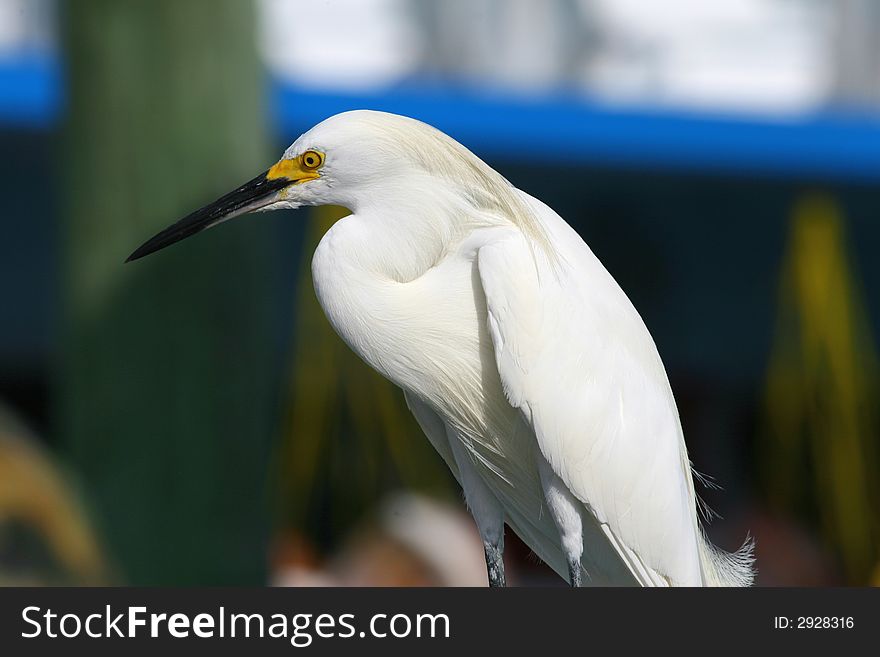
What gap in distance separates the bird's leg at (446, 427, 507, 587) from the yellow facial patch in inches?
16.7

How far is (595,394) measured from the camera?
1721 mm

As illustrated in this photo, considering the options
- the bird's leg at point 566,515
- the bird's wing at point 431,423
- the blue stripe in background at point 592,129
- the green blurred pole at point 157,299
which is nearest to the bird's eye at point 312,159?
the bird's wing at point 431,423

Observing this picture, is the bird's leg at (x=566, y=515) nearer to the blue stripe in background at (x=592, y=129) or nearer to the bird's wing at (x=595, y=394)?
the bird's wing at (x=595, y=394)

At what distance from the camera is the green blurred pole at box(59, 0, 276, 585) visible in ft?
9.20

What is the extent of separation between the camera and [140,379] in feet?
9.25

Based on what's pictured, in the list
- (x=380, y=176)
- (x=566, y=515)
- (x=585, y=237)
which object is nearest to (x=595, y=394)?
(x=566, y=515)

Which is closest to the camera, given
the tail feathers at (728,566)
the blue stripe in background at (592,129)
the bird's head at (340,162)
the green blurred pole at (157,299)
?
the bird's head at (340,162)

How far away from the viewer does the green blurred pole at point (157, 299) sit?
9.20ft

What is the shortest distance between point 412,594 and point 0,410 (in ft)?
9.85

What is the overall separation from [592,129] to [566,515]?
2.54 meters

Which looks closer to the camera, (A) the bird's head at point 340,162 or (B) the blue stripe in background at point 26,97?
(A) the bird's head at point 340,162

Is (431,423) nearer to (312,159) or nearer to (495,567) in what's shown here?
(495,567)

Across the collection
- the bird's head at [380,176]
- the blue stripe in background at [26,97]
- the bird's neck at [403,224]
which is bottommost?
the blue stripe in background at [26,97]

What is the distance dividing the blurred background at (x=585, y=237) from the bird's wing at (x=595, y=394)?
131cm
